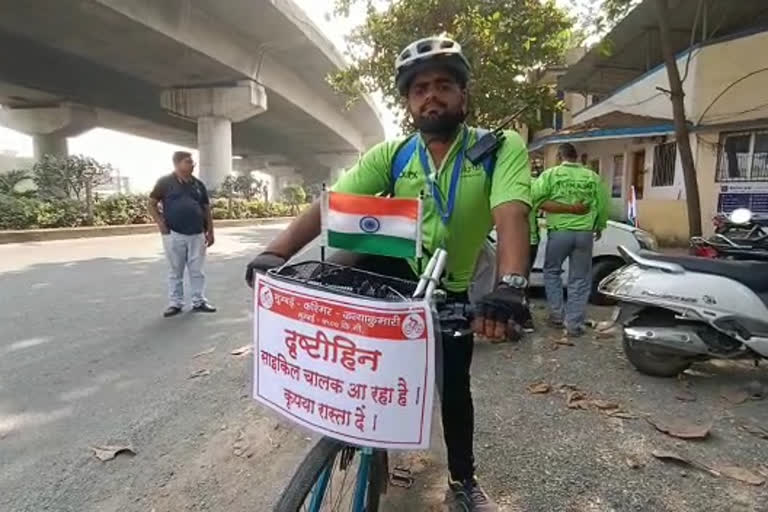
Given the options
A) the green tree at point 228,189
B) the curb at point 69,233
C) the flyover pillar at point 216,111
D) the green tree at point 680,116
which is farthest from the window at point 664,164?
the green tree at point 228,189

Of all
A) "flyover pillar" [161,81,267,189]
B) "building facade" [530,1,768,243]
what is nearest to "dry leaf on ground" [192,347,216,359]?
"building facade" [530,1,768,243]

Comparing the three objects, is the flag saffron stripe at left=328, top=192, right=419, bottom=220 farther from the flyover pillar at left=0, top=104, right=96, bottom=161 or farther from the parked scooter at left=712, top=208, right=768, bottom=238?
the flyover pillar at left=0, top=104, right=96, bottom=161

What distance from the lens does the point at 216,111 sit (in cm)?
2095

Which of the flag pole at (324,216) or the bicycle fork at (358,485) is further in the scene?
the flag pole at (324,216)

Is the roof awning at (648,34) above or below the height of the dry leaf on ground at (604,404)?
above

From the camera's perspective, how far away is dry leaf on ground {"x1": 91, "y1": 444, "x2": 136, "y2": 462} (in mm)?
2802

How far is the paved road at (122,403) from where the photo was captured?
8.26ft

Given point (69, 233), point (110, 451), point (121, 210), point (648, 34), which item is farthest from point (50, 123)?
point (110, 451)

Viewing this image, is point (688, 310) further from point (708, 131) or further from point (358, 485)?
point (708, 131)

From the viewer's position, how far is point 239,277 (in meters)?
8.20

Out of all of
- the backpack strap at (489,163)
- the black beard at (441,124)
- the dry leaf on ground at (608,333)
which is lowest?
the dry leaf on ground at (608,333)

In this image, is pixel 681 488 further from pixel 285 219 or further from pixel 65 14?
pixel 285 219

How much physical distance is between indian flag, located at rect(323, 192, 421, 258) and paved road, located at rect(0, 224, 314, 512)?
1.42m

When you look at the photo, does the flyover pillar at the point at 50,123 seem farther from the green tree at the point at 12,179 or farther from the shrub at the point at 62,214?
the shrub at the point at 62,214
